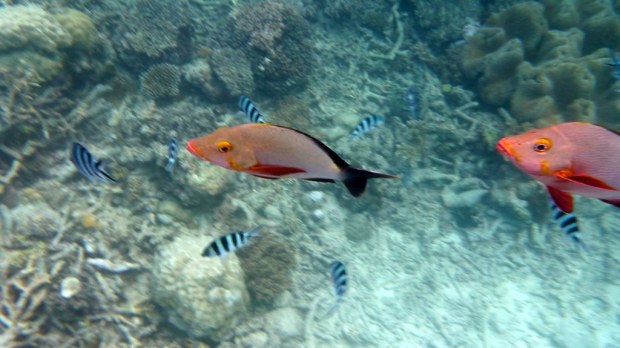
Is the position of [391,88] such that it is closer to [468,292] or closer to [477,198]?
[477,198]

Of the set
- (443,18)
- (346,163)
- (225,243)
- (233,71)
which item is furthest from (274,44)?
(346,163)

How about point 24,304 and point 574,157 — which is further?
point 24,304

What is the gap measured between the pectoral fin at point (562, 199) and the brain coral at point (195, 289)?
4214mm

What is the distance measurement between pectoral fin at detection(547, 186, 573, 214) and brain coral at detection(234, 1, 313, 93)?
21.8ft

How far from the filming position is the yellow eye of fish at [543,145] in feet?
5.30

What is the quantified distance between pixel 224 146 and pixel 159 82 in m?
6.23

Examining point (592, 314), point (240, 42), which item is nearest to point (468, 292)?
point (592, 314)

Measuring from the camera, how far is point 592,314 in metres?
7.61

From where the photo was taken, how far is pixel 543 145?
5.31 feet

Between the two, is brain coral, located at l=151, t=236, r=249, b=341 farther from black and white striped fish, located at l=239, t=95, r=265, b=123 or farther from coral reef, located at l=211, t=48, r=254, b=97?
coral reef, located at l=211, t=48, r=254, b=97

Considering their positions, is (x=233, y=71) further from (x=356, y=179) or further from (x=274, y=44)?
(x=356, y=179)

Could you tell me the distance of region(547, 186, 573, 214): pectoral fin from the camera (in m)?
1.70

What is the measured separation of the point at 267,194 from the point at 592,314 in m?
7.43

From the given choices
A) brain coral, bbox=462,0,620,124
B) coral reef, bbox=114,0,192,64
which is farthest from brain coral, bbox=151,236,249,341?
brain coral, bbox=462,0,620,124
